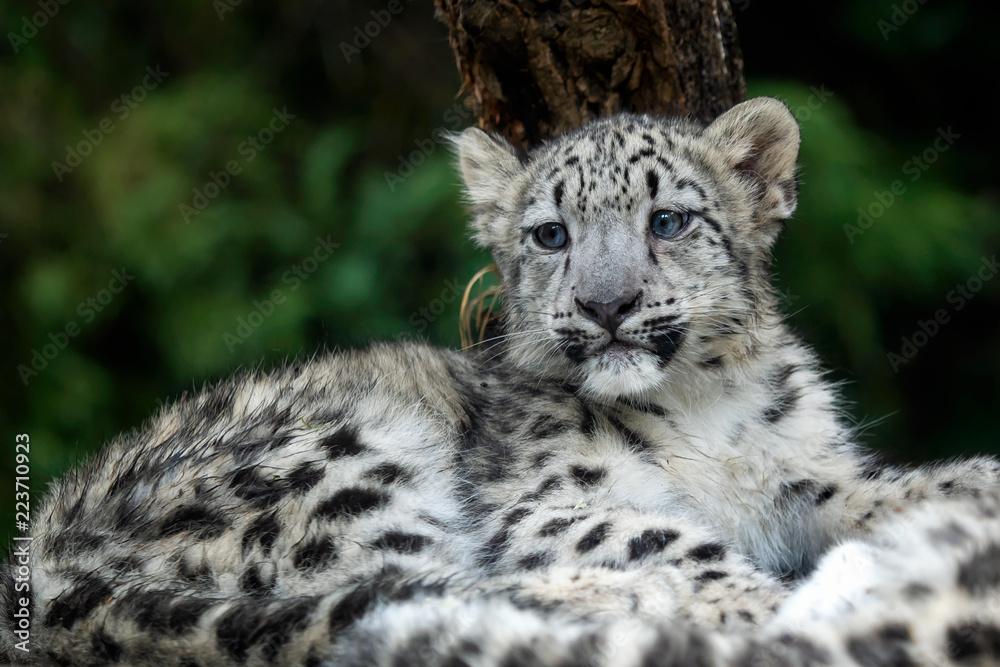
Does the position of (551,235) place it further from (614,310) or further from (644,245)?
(614,310)

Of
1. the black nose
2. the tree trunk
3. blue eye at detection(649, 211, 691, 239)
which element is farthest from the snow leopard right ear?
the black nose

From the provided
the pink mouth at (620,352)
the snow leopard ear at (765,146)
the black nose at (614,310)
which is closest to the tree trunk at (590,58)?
the snow leopard ear at (765,146)

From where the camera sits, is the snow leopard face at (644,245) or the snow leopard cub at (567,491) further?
the snow leopard face at (644,245)

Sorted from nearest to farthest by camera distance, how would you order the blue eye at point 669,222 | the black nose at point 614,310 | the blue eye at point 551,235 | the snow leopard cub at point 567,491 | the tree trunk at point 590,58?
the snow leopard cub at point 567,491, the black nose at point 614,310, the blue eye at point 669,222, the blue eye at point 551,235, the tree trunk at point 590,58

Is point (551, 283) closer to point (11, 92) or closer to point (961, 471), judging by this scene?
point (961, 471)

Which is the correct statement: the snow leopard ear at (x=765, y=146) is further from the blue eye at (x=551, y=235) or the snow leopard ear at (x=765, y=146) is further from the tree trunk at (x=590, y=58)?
the blue eye at (x=551, y=235)

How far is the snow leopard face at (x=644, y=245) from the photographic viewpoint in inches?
129

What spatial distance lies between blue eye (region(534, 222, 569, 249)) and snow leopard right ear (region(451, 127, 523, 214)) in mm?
448

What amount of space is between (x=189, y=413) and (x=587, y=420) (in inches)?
62.4

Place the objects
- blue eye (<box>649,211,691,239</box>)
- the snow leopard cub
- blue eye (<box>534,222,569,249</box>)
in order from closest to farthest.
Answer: the snow leopard cub
blue eye (<box>649,211,691,239</box>)
blue eye (<box>534,222,569,249</box>)

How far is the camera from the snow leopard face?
3.29 m

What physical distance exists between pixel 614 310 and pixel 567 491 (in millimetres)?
669

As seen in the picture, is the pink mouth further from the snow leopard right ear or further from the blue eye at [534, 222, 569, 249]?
the snow leopard right ear

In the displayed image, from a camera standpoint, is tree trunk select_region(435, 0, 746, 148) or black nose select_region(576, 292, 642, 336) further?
tree trunk select_region(435, 0, 746, 148)
